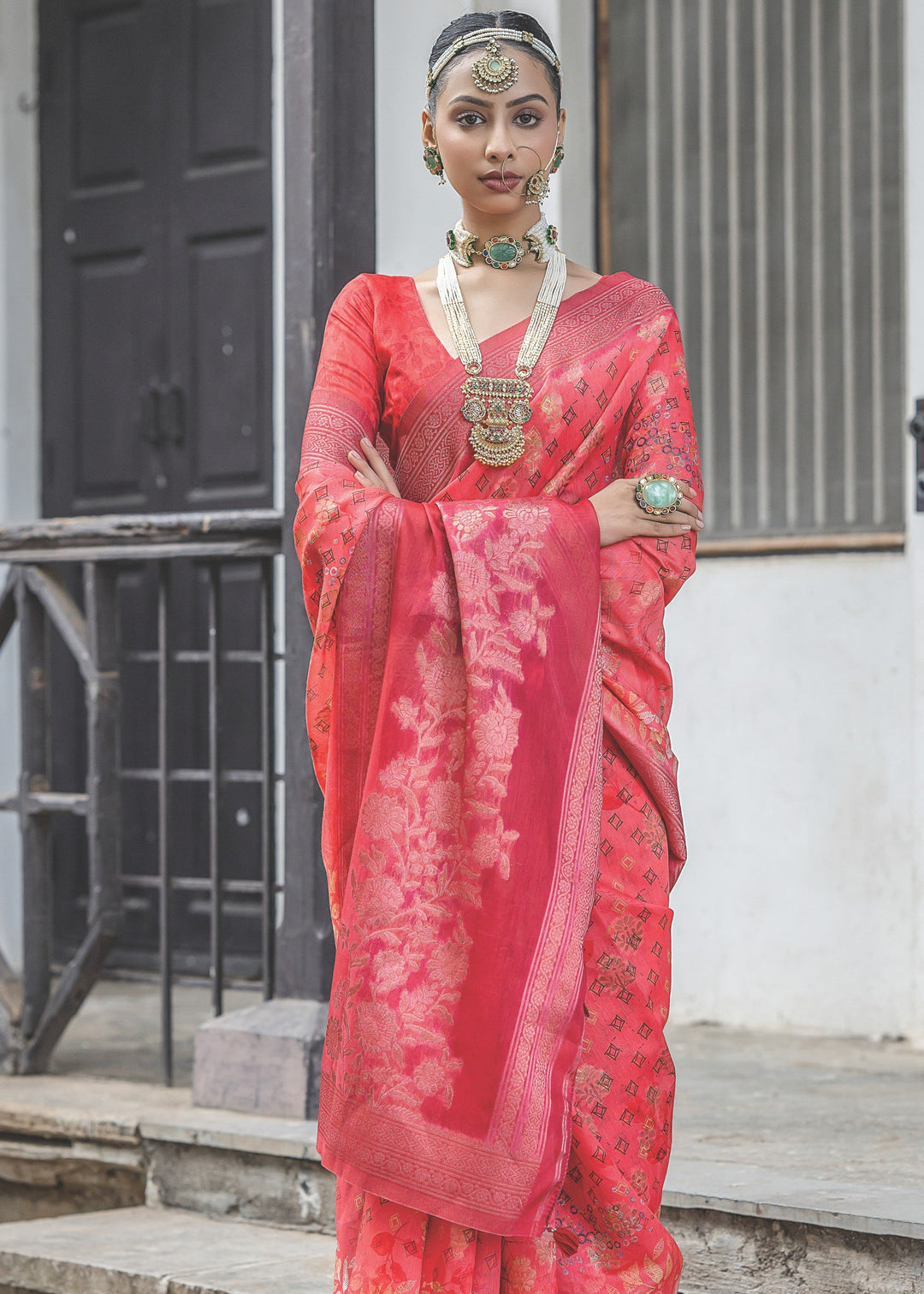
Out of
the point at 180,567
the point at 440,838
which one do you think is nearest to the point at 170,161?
the point at 180,567

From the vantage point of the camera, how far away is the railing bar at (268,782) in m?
3.51

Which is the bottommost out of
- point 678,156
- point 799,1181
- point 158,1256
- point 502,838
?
point 158,1256

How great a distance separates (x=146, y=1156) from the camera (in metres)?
3.35

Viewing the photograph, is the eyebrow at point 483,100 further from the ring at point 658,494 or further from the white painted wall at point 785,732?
the white painted wall at point 785,732

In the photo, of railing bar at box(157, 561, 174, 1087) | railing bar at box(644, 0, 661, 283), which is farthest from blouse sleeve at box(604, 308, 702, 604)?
railing bar at box(644, 0, 661, 283)

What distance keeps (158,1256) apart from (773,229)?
105 inches

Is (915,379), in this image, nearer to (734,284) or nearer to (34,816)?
(734,284)

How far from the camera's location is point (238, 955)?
4676 mm

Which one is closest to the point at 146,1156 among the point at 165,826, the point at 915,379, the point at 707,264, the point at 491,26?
the point at 165,826

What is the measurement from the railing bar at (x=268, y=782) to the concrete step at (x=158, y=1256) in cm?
51

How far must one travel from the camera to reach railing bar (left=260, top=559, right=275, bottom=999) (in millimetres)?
3514

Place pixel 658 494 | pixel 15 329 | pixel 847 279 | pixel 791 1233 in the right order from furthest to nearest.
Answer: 1. pixel 15 329
2. pixel 847 279
3. pixel 791 1233
4. pixel 658 494

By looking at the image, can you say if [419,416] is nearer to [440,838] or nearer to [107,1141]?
[440,838]

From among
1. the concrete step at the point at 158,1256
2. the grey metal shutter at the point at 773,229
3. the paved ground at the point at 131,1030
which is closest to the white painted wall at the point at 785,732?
the grey metal shutter at the point at 773,229
